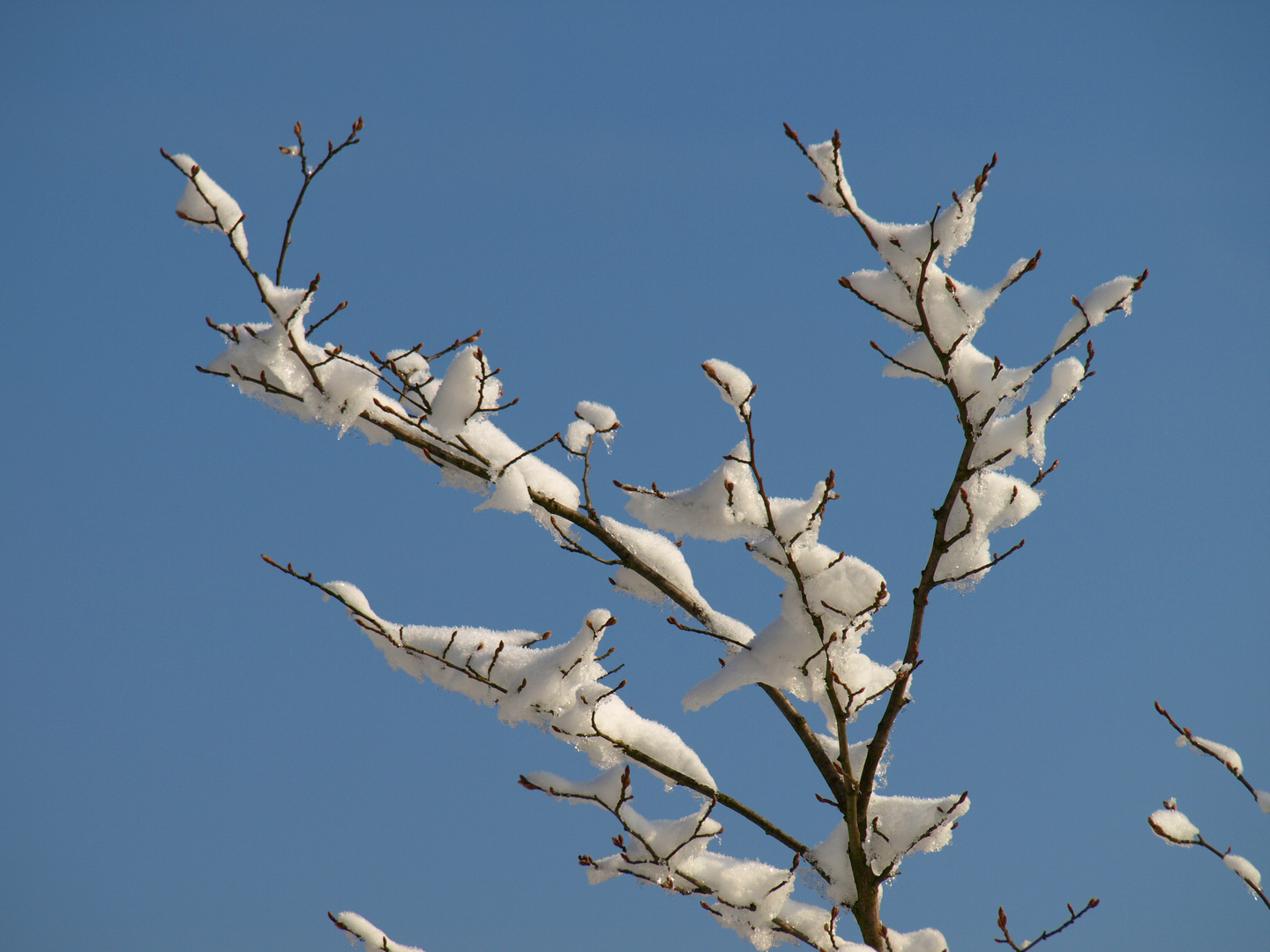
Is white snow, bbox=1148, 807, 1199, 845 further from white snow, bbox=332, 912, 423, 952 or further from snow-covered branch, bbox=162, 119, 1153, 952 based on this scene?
white snow, bbox=332, 912, 423, 952

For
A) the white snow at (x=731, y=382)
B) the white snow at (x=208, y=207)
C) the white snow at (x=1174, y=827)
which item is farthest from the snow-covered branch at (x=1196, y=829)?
the white snow at (x=208, y=207)

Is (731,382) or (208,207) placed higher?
(731,382)

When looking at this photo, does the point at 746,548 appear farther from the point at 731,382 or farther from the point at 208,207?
the point at 208,207

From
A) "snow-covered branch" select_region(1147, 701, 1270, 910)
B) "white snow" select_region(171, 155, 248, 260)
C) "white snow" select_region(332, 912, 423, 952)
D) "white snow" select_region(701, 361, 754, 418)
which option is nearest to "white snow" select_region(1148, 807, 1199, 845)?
"snow-covered branch" select_region(1147, 701, 1270, 910)

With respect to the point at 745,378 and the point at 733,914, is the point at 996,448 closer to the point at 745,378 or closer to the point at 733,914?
the point at 745,378

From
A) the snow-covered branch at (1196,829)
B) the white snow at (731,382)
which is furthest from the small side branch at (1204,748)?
the white snow at (731,382)

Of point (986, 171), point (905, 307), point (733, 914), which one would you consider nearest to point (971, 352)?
point (905, 307)

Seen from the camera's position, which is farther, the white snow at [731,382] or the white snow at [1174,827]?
the white snow at [1174,827]

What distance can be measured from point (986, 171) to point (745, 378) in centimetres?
90

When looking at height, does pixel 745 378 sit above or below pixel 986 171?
below

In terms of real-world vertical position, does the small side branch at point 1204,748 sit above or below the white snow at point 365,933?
above

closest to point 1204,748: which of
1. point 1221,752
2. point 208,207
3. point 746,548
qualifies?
point 1221,752

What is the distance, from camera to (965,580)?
251 centimetres

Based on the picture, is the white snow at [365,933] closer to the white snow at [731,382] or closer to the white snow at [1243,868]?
the white snow at [731,382]
